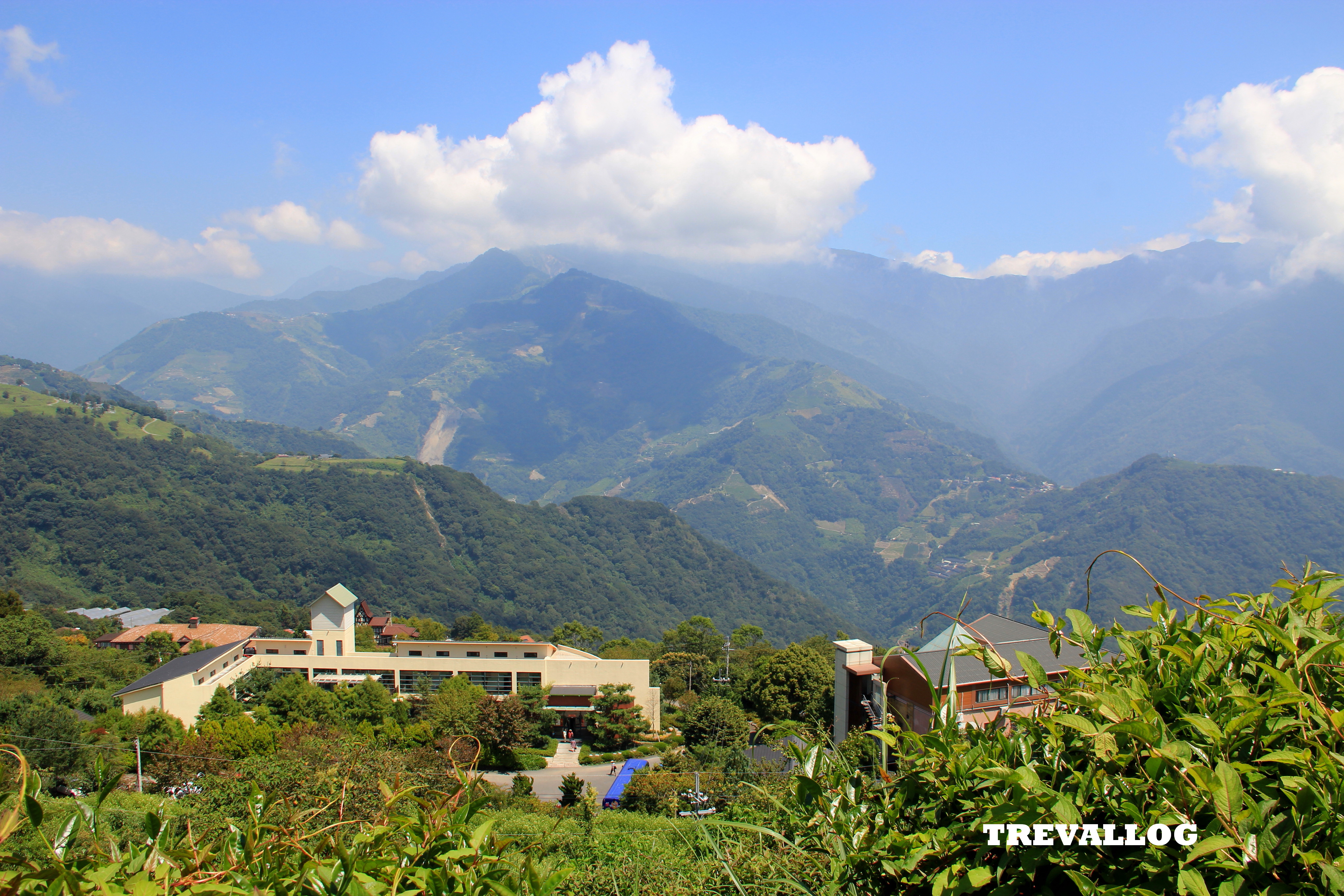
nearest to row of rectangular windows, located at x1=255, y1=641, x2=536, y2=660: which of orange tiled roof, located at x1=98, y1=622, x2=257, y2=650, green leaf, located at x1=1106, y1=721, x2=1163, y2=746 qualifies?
orange tiled roof, located at x1=98, y1=622, x2=257, y2=650

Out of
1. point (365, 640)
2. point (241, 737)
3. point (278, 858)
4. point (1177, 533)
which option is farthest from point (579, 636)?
point (1177, 533)

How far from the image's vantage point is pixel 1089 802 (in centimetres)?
135

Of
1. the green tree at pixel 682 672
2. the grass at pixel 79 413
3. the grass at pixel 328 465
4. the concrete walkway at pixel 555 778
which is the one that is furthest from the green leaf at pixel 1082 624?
the grass at pixel 79 413

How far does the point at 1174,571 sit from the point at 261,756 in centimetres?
12059

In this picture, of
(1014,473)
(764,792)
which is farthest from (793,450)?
(764,792)

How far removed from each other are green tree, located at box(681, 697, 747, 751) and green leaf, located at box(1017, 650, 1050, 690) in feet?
69.1

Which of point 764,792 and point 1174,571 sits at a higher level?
point 764,792

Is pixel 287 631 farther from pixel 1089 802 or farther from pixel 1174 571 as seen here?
pixel 1174 571

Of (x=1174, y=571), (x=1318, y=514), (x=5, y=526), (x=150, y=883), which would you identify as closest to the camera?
(x=150, y=883)

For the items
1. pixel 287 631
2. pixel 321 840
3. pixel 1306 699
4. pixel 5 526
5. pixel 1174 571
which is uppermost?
pixel 1306 699

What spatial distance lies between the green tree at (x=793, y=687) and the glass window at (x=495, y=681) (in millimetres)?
10449

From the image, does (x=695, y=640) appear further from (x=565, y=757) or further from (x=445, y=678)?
(x=565, y=757)

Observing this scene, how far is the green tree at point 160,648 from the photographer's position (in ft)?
105

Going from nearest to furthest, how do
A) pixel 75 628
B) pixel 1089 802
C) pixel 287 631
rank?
1. pixel 1089 802
2. pixel 75 628
3. pixel 287 631
